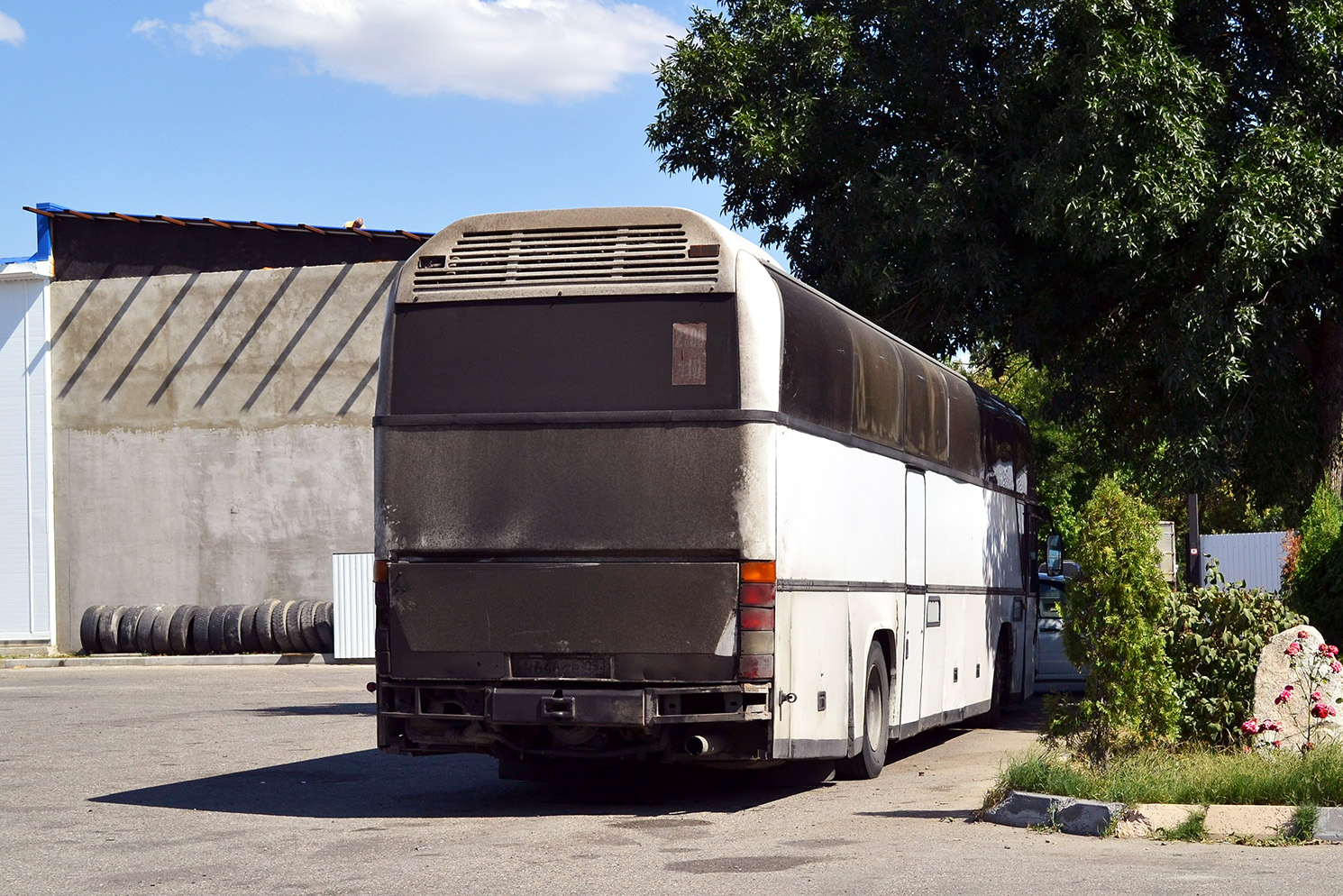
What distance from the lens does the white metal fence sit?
98.9ft

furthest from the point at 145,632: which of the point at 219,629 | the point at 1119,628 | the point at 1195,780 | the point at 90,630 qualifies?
the point at 1195,780

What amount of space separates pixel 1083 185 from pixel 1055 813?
9.09 m

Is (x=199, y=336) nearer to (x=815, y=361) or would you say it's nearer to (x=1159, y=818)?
(x=815, y=361)

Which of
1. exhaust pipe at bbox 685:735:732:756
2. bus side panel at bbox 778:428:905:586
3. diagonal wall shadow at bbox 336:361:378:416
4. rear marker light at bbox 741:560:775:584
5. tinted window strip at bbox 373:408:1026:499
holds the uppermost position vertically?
diagonal wall shadow at bbox 336:361:378:416

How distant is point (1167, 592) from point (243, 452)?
25419 mm

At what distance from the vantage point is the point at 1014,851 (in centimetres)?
840

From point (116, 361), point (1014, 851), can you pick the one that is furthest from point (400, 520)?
point (116, 361)

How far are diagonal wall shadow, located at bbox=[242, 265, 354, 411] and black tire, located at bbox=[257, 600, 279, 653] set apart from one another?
4373mm

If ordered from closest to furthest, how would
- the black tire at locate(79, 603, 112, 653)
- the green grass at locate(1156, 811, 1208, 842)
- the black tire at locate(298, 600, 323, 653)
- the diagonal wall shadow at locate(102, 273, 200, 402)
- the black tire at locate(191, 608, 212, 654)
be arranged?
the green grass at locate(1156, 811, 1208, 842)
the black tire at locate(298, 600, 323, 653)
the black tire at locate(191, 608, 212, 654)
the black tire at locate(79, 603, 112, 653)
the diagonal wall shadow at locate(102, 273, 200, 402)

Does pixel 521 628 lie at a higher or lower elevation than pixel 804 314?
lower

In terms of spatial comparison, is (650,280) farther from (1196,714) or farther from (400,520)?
(1196,714)

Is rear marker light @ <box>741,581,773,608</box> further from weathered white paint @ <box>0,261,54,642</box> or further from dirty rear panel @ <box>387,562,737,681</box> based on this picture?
weathered white paint @ <box>0,261,54,642</box>

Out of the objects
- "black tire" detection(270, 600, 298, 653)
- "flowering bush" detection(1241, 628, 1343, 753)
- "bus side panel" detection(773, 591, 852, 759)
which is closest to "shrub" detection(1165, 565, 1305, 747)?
"flowering bush" detection(1241, 628, 1343, 753)

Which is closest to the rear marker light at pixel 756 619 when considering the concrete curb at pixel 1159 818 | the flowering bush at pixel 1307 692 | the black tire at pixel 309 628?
the concrete curb at pixel 1159 818
